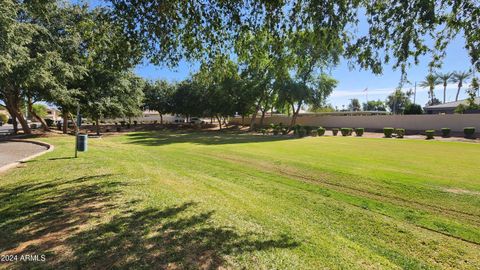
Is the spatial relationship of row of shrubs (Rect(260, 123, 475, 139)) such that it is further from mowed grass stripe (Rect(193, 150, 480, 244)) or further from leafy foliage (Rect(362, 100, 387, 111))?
leafy foliage (Rect(362, 100, 387, 111))

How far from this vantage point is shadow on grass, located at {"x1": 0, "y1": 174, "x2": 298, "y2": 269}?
3.76 m

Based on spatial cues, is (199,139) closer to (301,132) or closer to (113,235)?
(301,132)

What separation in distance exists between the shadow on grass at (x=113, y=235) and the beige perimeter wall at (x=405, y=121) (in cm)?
3572

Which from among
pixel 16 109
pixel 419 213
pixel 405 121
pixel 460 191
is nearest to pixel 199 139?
pixel 16 109

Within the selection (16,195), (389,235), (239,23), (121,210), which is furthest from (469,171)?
(16,195)

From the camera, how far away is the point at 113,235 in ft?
14.5

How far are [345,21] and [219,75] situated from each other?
13.4 ft

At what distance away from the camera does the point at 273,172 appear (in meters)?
11.5

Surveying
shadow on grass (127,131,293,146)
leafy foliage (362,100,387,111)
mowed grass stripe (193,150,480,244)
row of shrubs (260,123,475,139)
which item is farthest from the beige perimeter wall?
leafy foliage (362,100,387,111)

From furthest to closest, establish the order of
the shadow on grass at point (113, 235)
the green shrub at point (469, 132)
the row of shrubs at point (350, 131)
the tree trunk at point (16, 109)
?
1. the row of shrubs at point (350, 131)
2. the green shrub at point (469, 132)
3. the tree trunk at point (16, 109)
4. the shadow on grass at point (113, 235)

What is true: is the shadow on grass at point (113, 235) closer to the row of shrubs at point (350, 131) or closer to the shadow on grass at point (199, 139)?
the shadow on grass at point (199, 139)

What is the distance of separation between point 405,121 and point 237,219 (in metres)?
38.1

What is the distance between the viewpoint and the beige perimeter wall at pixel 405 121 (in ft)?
106

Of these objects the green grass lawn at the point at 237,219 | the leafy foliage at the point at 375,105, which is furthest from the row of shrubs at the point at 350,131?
the leafy foliage at the point at 375,105
